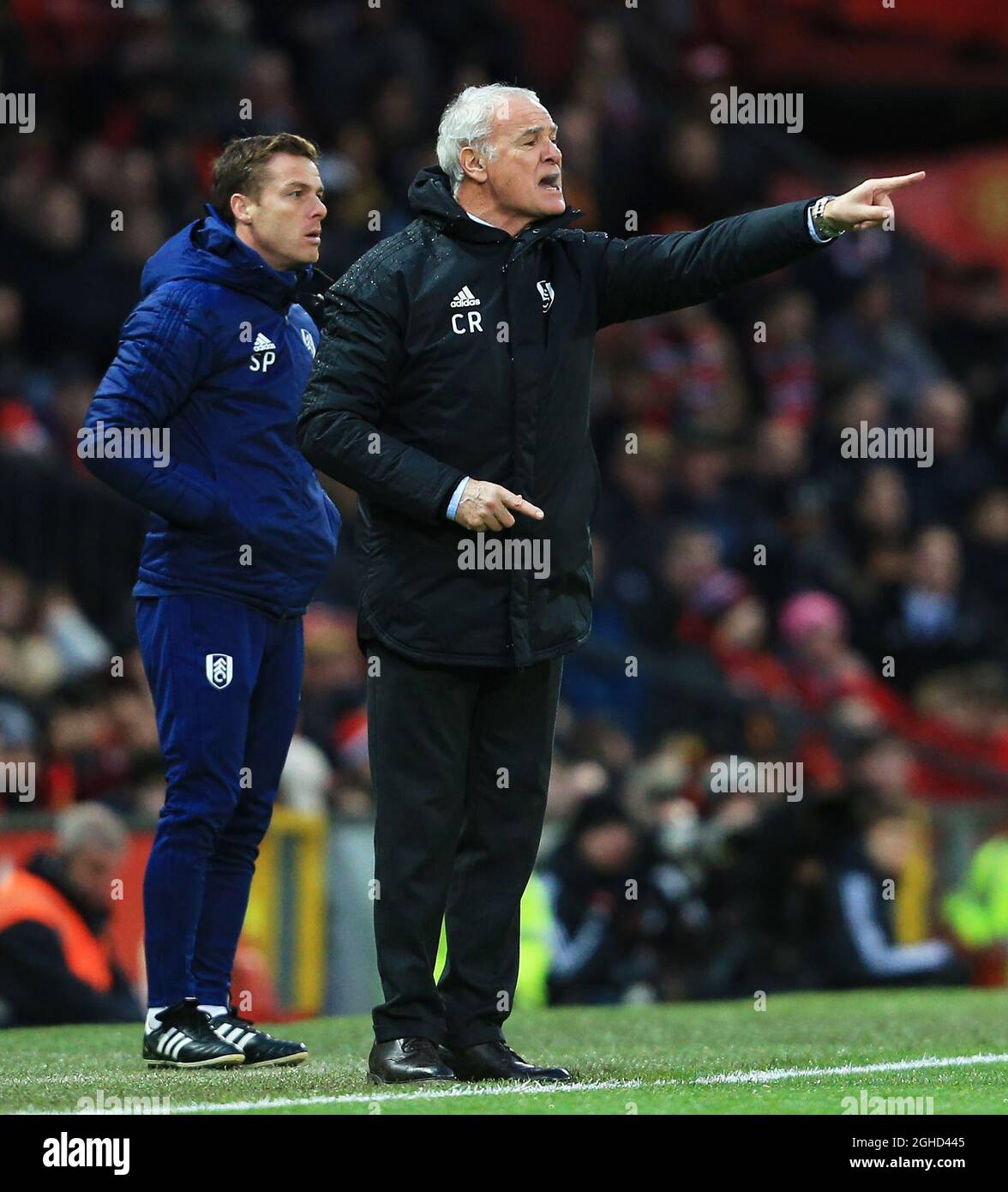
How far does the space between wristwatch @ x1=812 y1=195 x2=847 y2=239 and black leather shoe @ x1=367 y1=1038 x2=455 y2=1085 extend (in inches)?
77.4

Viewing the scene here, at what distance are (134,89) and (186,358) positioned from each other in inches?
306

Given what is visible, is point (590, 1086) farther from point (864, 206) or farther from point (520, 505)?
point (864, 206)

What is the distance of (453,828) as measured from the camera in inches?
202

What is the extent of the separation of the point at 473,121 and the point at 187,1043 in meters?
2.23

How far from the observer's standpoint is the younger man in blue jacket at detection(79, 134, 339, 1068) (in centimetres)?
549

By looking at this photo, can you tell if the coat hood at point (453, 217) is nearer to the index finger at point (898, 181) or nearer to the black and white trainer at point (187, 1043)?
the index finger at point (898, 181)

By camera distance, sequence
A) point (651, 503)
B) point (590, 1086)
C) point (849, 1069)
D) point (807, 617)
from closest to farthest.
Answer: point (590, 1086) < point (849, 1069) < point (807, 617) < point (651, 503)

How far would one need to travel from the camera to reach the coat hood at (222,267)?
5684mm

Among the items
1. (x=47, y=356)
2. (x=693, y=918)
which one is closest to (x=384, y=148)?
(x=47, y=356)

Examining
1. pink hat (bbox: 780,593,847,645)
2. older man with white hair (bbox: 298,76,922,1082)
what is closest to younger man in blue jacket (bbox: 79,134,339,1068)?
older man with white hair (bbox: 298,76,922,1082)

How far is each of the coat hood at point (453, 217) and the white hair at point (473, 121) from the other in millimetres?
51

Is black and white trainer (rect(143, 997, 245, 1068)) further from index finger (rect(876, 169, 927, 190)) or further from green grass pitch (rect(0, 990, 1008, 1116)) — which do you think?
index finger (rect(876, 169, 927, 190))

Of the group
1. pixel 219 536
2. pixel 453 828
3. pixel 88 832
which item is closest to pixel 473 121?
pixel 219 536

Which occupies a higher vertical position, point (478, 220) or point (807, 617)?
point (478, 220)
